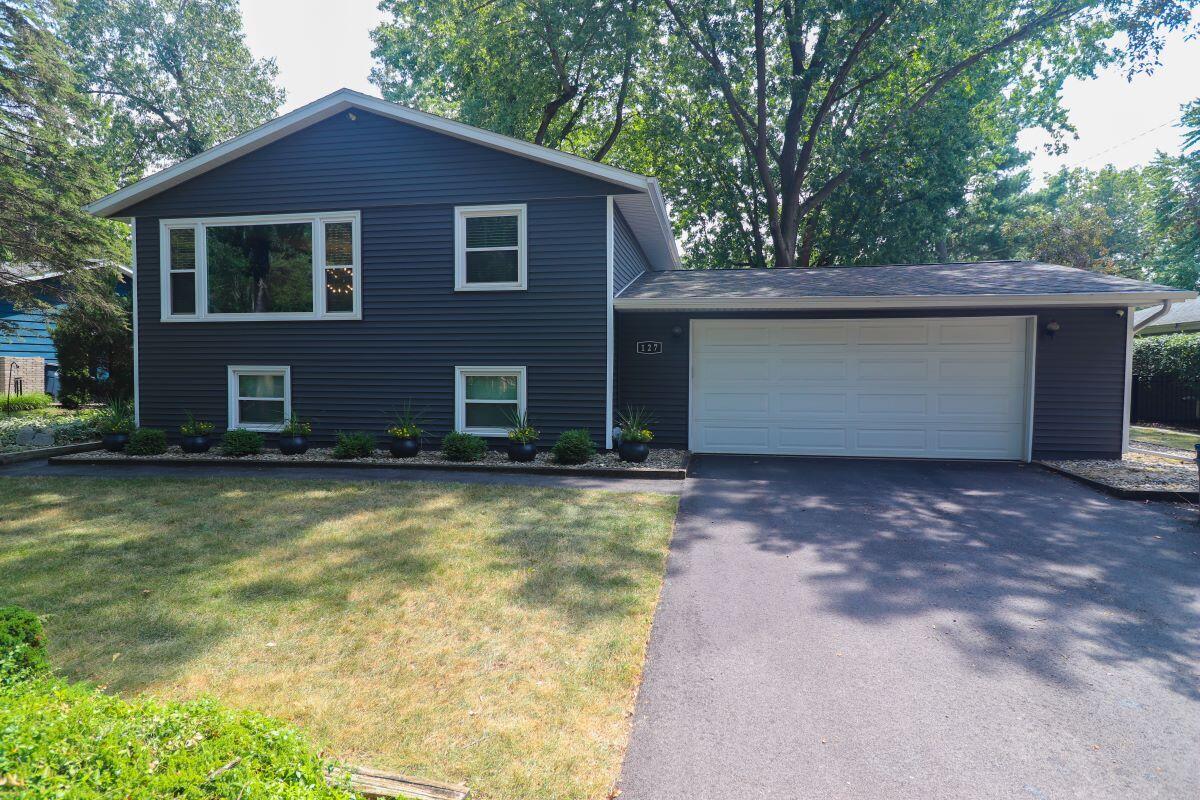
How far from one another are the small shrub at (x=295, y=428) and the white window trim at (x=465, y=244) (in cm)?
323

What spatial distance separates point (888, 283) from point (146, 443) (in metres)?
11.9

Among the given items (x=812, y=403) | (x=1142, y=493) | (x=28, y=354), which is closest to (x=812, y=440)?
(x=812, y=403)

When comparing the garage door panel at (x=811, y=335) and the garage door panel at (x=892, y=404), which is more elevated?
the garage door panel at (x=811, y=335)

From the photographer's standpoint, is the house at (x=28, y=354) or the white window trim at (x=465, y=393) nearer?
the white window trim at (x=465, y=393)

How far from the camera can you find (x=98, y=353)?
15.9 meters

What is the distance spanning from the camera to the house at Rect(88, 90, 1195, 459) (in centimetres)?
965

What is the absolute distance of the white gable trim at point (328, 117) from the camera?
938cm

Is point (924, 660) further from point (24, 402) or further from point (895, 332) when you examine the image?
point (24, 402)

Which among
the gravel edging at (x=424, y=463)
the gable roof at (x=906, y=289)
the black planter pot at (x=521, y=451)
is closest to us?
the gravel edging at (x=424, y=463)

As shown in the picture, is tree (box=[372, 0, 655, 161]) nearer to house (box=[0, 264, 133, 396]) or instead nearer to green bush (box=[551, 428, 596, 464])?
house (box=[0, 264, 133, 396])

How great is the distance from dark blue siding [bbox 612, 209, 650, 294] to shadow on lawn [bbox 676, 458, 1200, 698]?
152 inches

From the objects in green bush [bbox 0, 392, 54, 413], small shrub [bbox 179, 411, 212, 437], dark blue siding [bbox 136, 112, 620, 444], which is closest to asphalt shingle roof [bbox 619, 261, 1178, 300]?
dark blue siding [bbox 136, 112, 620, 444]

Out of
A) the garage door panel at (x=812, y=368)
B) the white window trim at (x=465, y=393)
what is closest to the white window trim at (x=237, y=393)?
the white window trim at (x=465, y=393)

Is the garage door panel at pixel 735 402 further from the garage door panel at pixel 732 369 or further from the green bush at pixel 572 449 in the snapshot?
the green bush at pixel 572 449
